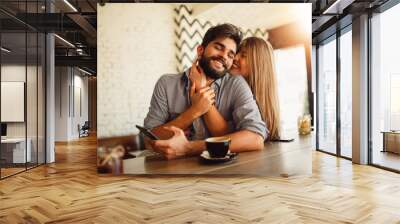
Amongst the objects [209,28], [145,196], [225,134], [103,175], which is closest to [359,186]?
[225,134]

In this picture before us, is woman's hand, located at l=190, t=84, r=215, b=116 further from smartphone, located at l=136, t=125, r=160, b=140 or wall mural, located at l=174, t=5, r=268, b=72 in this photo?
smartphone, located at l=136, t=125, r=160, b=140

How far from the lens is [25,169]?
6457 millimetres

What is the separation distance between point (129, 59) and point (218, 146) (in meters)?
2.02

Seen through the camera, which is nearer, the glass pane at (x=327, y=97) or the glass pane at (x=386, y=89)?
the glass pane at (x=386, y=89)

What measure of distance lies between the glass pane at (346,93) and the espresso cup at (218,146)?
10.9 ft

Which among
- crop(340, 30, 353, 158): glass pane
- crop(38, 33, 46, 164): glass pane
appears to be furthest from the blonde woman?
crop(38, 33, 46, 164): glass pane

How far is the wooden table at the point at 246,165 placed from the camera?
5.69m

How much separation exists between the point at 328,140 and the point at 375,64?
2591 millimetres

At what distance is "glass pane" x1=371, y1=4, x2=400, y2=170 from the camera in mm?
6328

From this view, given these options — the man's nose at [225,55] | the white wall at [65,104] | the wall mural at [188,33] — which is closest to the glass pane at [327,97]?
the wall mural at [188,33]

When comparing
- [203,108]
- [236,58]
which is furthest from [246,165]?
[236,58]

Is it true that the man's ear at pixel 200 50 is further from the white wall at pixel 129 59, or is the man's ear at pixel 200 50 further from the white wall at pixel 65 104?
the white wall at pixel 65 104

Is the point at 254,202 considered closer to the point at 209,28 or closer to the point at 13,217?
the point at 13,217

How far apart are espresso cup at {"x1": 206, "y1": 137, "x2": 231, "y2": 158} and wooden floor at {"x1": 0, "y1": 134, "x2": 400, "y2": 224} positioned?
1.26 ft
